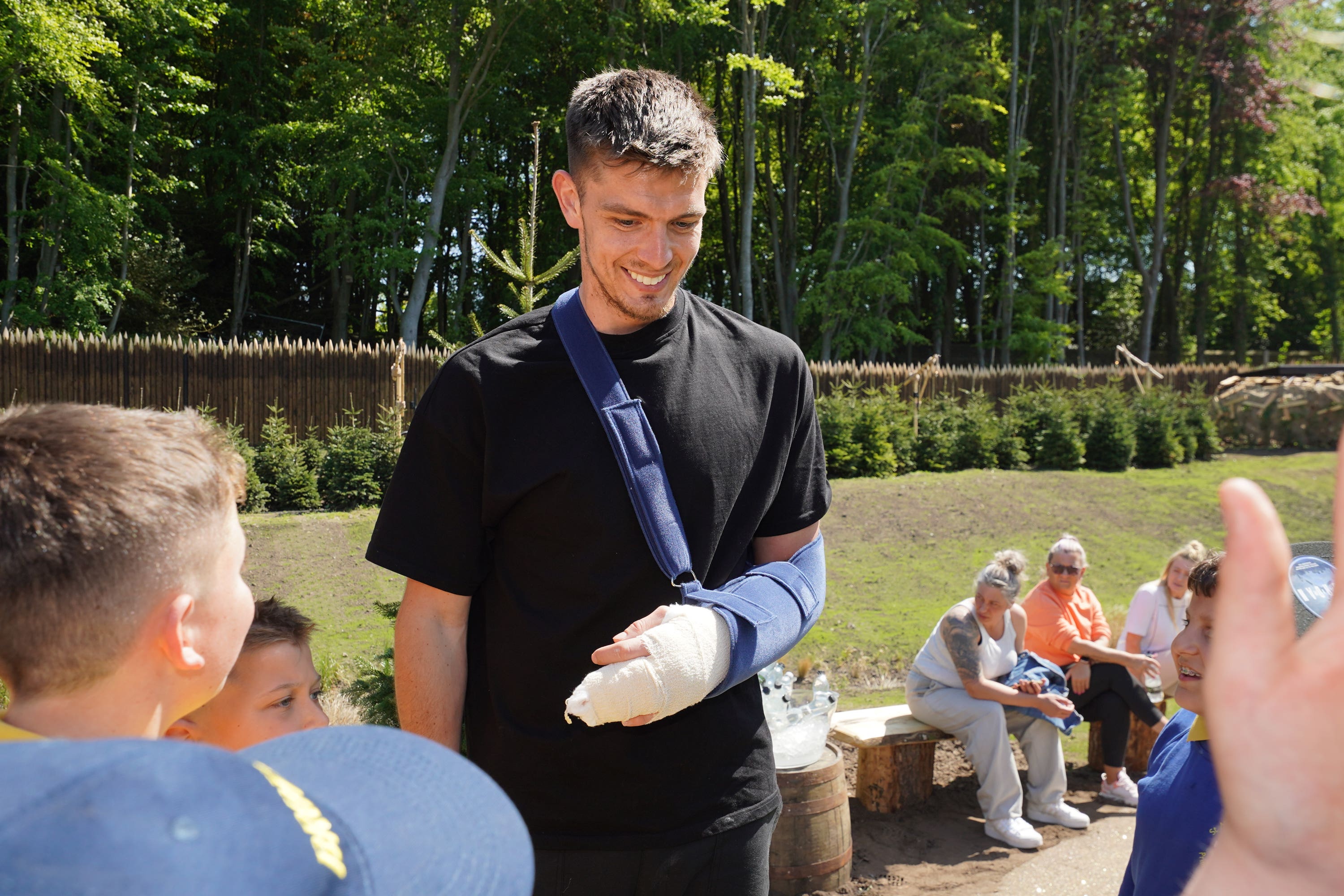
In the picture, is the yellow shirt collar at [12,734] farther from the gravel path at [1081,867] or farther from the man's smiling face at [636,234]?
the gravel path at [1081,867]

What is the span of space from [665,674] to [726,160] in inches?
621

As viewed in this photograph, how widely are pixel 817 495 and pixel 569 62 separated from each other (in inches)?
1086

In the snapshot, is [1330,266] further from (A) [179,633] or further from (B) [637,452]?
(A) [179,633]

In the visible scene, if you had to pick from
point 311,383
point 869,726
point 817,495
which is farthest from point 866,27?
point 817,495

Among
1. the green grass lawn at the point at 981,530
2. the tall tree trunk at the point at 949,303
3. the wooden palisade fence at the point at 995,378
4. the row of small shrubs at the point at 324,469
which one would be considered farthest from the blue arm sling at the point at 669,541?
the tall tree trunk at the point at 949,303

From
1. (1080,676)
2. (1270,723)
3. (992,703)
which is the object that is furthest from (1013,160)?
(1270,723)

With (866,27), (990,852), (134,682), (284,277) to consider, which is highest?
(866,27)

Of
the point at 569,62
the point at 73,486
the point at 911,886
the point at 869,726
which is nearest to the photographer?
the point at 73,486

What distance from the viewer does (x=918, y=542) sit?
39.4 ft

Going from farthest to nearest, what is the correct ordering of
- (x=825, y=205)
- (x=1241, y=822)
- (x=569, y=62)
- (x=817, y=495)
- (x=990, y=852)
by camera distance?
(x=825, y=205) < (x=569, y=62) < (x=990, y=852) < (x=817, y=495) < (x=1241, y=822)

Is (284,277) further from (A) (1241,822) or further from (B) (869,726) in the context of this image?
(A) (1241,822)

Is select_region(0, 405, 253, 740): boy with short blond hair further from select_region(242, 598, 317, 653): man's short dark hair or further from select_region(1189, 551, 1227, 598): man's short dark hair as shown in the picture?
select_region(1189, 551, 1227, 598): man's short dark hair

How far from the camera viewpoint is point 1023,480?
50.8 feet

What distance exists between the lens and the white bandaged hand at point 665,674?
1580 millimetres
